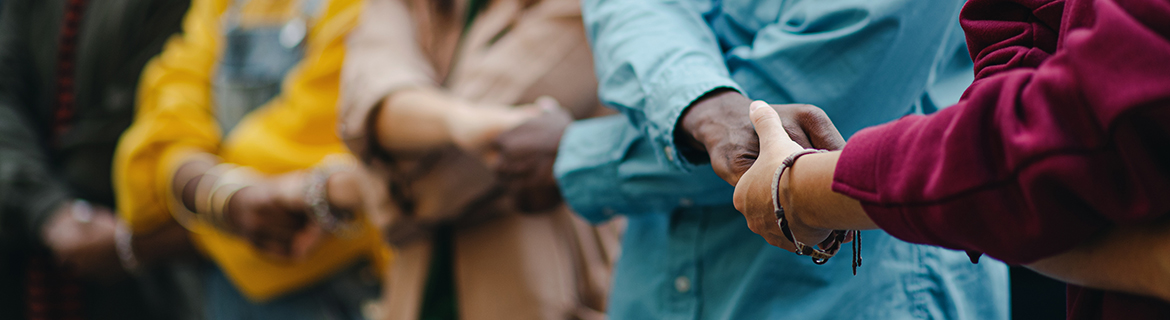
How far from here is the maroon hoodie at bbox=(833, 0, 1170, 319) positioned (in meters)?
0.32

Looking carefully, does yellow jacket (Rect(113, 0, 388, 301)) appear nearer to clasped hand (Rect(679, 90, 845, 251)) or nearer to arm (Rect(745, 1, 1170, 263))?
clasped hand (Rect(679, 90, 845, 251))

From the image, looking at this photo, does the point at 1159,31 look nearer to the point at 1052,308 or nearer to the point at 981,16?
the point at 981,16

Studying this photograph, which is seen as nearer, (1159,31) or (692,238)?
(1159,31)

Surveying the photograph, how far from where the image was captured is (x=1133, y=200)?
32 cm

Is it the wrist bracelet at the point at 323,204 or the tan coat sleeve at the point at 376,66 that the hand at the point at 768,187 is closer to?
the tan coat sleeve at the point at 376,66

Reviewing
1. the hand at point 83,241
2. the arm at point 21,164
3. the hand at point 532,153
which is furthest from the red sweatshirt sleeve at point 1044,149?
the arm at point 21,164

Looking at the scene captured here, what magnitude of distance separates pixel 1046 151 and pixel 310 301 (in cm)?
177

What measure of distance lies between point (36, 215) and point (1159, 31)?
2.59 metres

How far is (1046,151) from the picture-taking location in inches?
12.9

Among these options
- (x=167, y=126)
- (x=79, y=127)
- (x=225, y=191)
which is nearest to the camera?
(x=225, y=191)

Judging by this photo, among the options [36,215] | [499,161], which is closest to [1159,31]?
[499,161]

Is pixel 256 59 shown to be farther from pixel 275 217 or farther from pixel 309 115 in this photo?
→ pixel 275 217

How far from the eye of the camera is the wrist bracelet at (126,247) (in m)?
2.04

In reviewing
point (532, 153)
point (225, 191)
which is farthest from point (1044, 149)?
point (225, 191)
